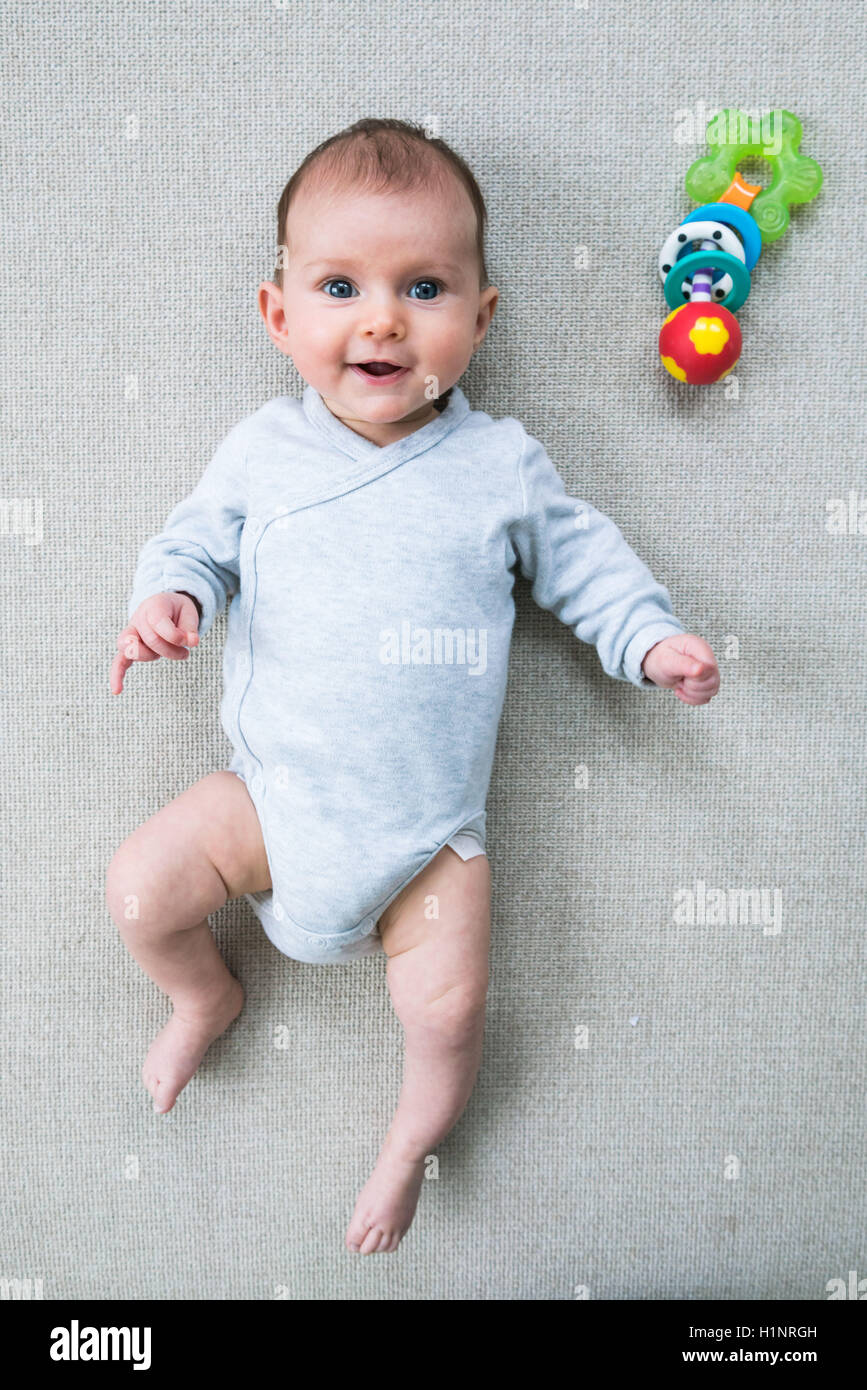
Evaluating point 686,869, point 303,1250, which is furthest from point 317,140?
point 303,1250

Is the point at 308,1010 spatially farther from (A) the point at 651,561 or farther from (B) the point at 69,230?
(B) the point at 69,230

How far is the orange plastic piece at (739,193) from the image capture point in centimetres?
102

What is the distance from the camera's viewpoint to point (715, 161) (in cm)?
102

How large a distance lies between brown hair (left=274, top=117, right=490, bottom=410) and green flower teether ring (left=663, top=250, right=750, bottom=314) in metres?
0.23

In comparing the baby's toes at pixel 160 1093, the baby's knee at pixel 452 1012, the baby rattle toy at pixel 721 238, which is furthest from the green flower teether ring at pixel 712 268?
the baby's toes at pixel 160 1093

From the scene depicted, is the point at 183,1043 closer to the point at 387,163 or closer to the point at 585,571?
the point at 585,571

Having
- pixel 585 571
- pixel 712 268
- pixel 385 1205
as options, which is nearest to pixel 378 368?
pixel 585 571

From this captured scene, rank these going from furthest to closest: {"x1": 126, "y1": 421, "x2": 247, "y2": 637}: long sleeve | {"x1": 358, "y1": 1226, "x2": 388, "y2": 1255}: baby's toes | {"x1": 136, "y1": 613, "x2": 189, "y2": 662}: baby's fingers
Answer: {"x1": 358, "y1": 1226, "x2": 388, "y2": 1255}: baby's toes, {"x1": 126, "y1": 421, "x2": 247, "y2": 637}: long sleeve, {"x1": 136, "y1": 613, "x2": 189, "y2": 662}: baby's fingers

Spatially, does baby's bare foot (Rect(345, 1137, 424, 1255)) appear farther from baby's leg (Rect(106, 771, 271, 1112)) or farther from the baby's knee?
baby's leg (Rect(106, 771, 271, 1112))

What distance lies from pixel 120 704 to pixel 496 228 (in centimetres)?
Answer: 69

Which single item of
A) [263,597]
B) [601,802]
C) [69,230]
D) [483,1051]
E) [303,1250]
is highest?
[69,230]

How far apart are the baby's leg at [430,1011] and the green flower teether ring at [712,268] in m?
0.66

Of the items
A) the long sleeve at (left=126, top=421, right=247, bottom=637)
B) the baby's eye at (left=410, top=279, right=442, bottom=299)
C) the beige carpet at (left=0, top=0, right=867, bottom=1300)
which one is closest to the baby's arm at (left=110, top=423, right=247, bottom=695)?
the long sleeve at (left=126, top=421, right=247, bottom=637)

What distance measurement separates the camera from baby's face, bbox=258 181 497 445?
86 cm
